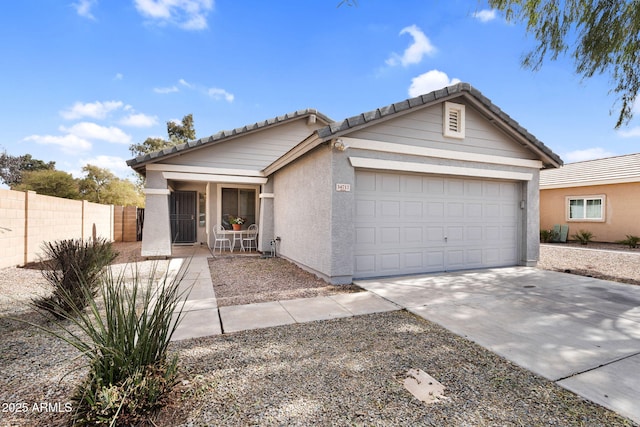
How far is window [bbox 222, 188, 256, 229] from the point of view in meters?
11.5

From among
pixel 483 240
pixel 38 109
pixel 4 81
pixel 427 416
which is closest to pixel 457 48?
pixel 483 240

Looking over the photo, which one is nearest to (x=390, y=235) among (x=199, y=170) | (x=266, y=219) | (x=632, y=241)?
(x=266, y=219)

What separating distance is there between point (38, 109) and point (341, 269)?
1709 centimetres

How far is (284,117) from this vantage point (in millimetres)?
10617

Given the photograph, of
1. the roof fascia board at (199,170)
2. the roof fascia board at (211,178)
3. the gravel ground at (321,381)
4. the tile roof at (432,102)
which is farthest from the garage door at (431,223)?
the roof fascia board at (199,170)

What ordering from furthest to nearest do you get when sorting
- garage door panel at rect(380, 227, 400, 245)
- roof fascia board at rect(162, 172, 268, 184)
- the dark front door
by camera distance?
the dark front door < roof fascia board at rect(162, 172, 268, 184) < garage door panel at rect(380, 227, 400, 245)

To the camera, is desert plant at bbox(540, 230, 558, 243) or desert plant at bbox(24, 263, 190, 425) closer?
desert plant at bbox(24, 263, 190, 425)

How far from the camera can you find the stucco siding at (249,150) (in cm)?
980

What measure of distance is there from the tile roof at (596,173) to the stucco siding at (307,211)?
1423 centimetres

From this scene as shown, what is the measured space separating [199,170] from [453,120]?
7731 mm

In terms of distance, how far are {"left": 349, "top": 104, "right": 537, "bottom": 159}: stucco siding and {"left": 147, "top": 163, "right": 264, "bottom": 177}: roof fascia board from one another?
5455 mm

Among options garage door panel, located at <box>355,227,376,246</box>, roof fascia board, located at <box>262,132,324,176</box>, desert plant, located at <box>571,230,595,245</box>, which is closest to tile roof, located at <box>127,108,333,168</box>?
roof fascia board, located at <box>262,132,324,176</box>

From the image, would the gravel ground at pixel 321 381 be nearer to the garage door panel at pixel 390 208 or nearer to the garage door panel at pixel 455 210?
the garage door panel at pixel 390 208

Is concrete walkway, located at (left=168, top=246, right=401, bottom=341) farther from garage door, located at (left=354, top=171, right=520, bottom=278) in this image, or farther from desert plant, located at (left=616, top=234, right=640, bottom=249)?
desert plant, located at (left=616, top=234, right=640, bottom=249)
